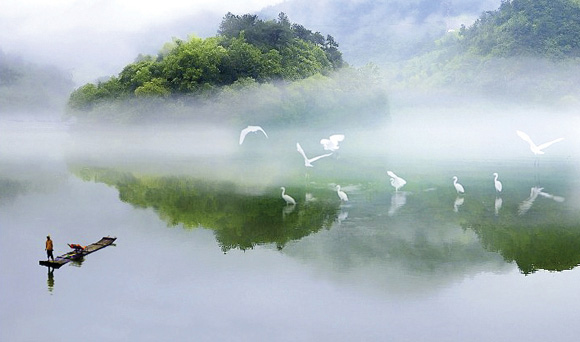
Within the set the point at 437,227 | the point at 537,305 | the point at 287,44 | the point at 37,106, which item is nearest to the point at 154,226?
the point at 437,227

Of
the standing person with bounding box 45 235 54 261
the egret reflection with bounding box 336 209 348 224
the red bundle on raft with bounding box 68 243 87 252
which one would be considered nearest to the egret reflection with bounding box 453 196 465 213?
the egret reflection with bounding box 336 209 348 224

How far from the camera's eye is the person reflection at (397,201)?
18070 mm

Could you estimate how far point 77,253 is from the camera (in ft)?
41.5

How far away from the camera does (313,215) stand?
56.5ft

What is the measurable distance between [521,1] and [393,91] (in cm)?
2016

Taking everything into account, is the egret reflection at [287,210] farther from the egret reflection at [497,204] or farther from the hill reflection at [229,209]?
the egret reflection at [497,204]

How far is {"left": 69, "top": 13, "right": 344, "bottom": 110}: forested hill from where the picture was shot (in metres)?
49.0

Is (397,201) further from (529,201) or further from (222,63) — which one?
(222,63)

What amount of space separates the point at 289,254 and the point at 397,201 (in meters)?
7.18

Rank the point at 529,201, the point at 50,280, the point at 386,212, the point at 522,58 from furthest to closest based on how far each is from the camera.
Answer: the point at 522,58
the point at 529,201
the point at 386,212
the point at 50,280

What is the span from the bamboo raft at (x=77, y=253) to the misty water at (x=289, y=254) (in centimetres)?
19

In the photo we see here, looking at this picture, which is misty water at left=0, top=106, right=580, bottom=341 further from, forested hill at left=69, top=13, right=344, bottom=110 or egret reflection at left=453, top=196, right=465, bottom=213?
forested hill at left=69, top=13, right=344, bottom=110

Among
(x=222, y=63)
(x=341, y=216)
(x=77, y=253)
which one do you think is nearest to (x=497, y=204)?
(x=341, y=216)

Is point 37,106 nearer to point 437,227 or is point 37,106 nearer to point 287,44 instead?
point 287,44
